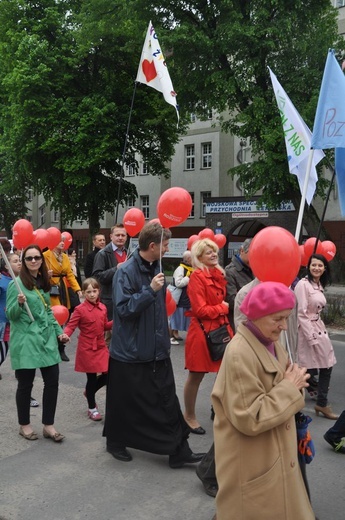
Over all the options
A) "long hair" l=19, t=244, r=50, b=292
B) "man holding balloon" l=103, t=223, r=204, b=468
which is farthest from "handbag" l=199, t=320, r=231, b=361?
"long hair" l=19, t=244, r=50, b=292

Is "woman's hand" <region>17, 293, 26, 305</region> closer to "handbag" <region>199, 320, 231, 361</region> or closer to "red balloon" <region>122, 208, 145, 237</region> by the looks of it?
"handbag" <region>199, 320, 231, 361</region>

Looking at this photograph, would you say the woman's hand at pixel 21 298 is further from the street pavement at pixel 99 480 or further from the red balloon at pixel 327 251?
the red balloon at pixel 327 251

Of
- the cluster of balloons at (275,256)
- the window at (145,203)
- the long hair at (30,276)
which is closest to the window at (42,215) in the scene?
the window at (145,203)

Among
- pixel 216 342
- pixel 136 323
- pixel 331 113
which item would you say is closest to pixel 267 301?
pixel 136 323

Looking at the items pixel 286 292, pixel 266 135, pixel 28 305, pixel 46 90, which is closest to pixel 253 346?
pixel 286 292

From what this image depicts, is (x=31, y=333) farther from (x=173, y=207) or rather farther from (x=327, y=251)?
→ (x=327, y=251)

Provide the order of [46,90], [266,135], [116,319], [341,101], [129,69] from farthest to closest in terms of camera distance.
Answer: [129,69], [46,90], [266,135], [341,101], [116,319]

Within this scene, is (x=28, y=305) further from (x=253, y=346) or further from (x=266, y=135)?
(x=266, y=135)

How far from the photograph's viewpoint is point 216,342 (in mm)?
4949

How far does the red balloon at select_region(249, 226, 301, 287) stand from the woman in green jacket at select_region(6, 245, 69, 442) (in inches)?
92.6

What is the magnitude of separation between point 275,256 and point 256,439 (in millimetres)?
1076

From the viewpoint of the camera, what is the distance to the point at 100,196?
84.3 feet

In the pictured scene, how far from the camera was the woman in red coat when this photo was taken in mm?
4910

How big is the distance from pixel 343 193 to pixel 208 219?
22992 millimetres
